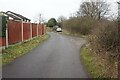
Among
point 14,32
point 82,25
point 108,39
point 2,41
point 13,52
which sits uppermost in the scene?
point 82,25

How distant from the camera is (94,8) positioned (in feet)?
A: 170

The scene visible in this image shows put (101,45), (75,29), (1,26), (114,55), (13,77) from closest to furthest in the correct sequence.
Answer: (13,77), (114,55), (101,45), (1,26), (75,29)

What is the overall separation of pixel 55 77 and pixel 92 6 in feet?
148

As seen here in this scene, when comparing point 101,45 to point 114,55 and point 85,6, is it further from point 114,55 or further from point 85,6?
point 85,6

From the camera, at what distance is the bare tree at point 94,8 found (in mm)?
50938

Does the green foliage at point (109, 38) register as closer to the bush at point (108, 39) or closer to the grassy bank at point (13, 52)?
the bush at point (108, 39)

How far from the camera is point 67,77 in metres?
8.91

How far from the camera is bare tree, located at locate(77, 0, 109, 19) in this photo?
50.9m

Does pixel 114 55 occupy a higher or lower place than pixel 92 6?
lower

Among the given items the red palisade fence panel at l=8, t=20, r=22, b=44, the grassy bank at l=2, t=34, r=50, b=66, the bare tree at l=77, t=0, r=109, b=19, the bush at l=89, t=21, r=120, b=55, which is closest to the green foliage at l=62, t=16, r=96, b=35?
the bare tree at l=77, t=0, r=109, b=19

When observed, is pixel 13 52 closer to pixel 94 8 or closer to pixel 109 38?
pixel 109 38

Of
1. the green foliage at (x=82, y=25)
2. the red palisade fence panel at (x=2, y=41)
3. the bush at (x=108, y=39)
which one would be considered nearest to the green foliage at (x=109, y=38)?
the bush at (x=108, y=39)

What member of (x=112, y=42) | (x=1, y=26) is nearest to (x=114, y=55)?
(x=112, y=42)

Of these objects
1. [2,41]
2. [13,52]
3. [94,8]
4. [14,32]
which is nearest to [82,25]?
[94,8]
